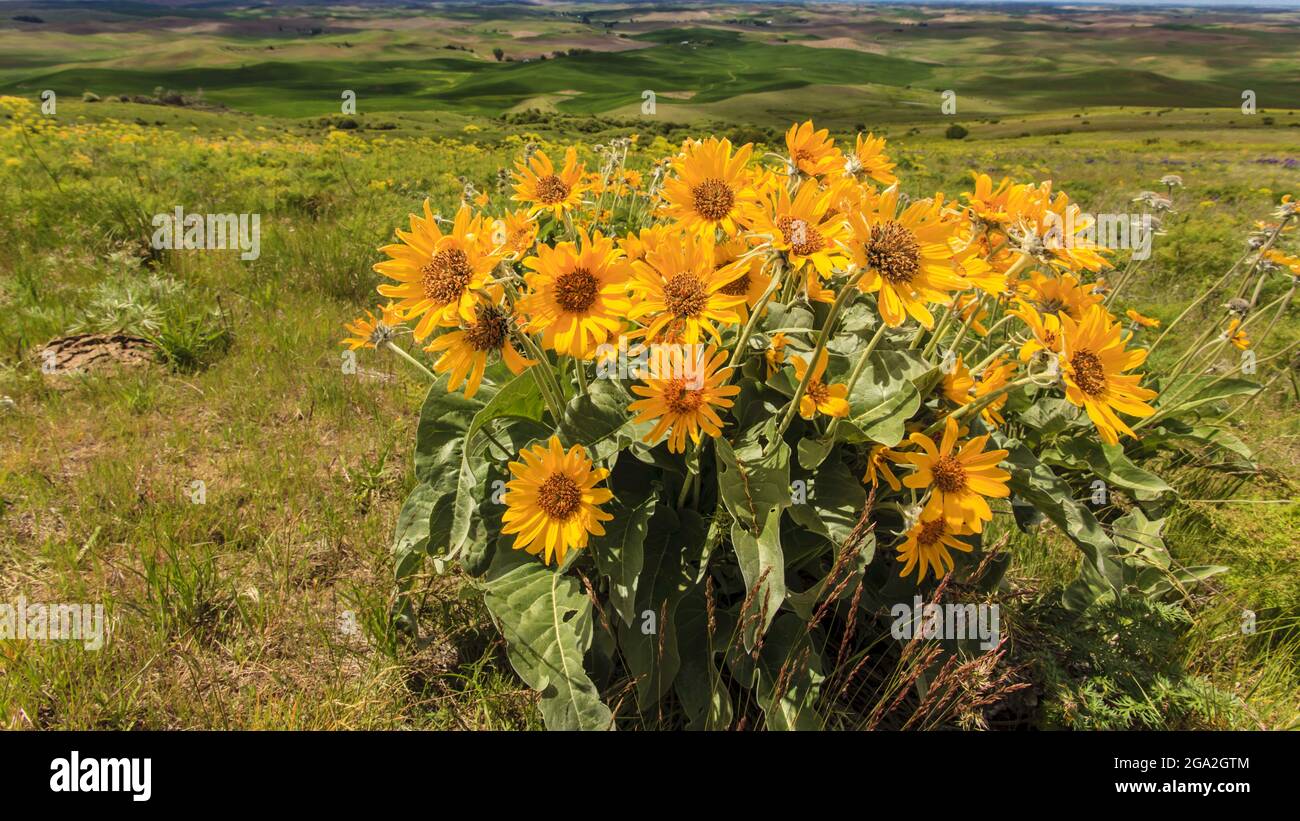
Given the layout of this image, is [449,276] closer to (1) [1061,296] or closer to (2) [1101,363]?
(2) [1101,363]

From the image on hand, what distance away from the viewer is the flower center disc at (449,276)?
1.64 meters

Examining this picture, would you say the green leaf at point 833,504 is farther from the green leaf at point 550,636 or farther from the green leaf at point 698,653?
the green leaf at point 550,636

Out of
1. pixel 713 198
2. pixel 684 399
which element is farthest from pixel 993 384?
pixel 713 198

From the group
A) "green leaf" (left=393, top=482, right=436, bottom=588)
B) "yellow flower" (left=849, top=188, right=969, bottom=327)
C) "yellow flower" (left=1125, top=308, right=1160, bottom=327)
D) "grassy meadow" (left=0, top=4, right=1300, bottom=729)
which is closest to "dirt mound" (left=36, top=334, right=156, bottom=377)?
"grassy meadow" (left=0, top=4, right=1300, bottom=729)

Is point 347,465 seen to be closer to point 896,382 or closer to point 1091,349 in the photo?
point 896,382

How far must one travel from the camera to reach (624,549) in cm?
184

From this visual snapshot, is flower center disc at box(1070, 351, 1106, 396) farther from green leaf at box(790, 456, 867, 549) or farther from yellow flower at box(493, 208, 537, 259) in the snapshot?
yellow flower at box(493, 208, 537, 259)

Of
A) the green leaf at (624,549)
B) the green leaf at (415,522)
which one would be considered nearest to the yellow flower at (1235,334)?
the green leaf at (624,549)

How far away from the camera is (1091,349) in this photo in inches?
66.9

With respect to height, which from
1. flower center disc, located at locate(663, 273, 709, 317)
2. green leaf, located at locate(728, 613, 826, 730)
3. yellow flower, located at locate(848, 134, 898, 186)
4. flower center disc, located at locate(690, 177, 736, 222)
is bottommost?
green leaf, located at locate(728, 613, 826, 730)

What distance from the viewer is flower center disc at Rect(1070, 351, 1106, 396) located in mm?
1685

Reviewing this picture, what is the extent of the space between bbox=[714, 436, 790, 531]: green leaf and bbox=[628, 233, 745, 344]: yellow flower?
32 centimetres

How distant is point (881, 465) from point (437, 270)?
139 cm

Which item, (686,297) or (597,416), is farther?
(597,416)
